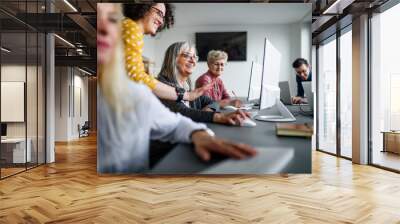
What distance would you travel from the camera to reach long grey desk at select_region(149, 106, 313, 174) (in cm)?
410

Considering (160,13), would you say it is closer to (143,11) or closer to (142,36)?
(143,11)

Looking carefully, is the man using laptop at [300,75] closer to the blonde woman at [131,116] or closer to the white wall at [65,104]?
the blonde woman at [131,116]

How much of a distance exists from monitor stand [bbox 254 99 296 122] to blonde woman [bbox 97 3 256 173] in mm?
393

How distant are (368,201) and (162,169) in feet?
7.51

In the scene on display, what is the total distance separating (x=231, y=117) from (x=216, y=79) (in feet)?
1.59

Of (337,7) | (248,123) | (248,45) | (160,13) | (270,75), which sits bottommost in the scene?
(248,123)

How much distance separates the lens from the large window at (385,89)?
5973 mm

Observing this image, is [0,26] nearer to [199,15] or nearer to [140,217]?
[199,15]

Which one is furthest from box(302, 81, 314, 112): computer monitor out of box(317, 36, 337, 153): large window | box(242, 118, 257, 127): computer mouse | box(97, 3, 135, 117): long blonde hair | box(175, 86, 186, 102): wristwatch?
box(317, 36, 337, 153): large window

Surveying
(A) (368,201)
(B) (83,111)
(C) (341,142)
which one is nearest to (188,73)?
(A) (368,201)

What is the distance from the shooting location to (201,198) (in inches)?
162

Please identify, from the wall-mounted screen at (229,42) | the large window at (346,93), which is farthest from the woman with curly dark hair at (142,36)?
the large window at (346,93)

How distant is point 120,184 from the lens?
16.1 feet

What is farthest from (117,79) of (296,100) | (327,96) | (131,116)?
(327,96)
